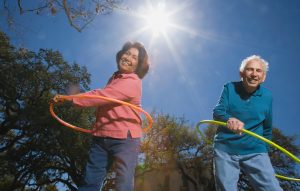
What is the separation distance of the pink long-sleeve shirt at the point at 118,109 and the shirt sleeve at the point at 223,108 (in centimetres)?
95

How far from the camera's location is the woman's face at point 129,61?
13.7 ft

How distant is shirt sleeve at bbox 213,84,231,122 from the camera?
3.94 meters

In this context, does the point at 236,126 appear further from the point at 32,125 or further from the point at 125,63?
the point at 32,125

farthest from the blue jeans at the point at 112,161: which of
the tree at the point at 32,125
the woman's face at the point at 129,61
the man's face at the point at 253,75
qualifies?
the tree at the point at 32,125

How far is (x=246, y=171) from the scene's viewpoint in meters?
3.85

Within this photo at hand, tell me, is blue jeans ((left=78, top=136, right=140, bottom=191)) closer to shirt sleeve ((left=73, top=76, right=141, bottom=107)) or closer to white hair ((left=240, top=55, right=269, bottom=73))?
shirt sleeve ((left=73, top=76, right=141, bottom=107))

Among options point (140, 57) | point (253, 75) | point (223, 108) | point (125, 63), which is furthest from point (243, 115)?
point (125, 63)

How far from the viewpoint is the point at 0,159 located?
21406mm

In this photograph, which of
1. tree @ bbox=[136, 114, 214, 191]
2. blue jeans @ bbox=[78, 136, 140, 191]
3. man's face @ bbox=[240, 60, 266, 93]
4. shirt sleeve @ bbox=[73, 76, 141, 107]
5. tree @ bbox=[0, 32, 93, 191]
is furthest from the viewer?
tree @ bbox=[136, 114, 214, 191]

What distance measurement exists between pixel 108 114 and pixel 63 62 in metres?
21.5

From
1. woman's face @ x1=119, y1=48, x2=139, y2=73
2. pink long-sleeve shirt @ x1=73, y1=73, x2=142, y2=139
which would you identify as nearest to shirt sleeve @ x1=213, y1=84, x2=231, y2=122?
pink long-sleeve shirt @ x1=73, y1=73, x2=142, y2=139

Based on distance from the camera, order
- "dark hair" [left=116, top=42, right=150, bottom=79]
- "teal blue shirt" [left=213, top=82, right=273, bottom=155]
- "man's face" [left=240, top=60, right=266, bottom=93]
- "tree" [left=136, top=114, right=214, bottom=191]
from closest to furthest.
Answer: "teal blue shirt" [left=213, top=82, right=273, bottom=155], "man's face" [left=240, top=60, right=266, bottom=93], "dark hair" [left=116, top=42, right=150, bottom=79], "tree" [left=136, top=114, right=214, bottom=191]

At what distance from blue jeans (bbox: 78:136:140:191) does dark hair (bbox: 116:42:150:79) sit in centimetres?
99

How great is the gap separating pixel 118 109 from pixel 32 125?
19.5m
